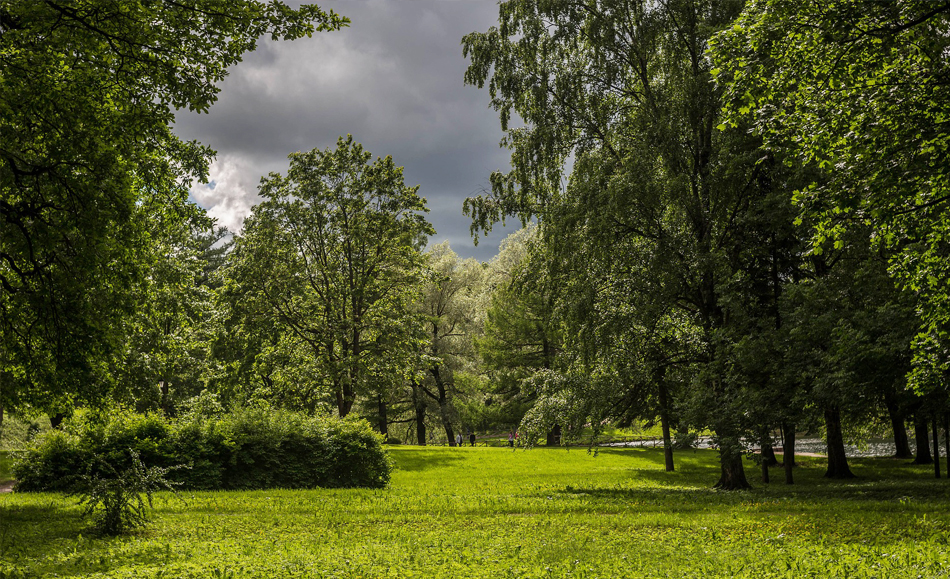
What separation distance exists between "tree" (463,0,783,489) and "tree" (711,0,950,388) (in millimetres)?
5267

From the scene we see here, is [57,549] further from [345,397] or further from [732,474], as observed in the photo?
[345,397]

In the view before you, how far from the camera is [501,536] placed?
32.7 feet

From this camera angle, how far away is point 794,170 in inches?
627

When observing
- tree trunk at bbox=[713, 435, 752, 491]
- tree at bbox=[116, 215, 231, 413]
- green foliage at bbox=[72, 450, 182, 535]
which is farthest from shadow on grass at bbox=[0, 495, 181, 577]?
tree trunk at bbox=[713, 435, 752, 491]

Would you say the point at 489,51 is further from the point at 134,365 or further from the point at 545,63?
the point at 134,365

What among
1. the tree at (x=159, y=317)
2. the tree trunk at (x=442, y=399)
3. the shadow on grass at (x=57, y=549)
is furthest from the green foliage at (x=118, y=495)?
the tree trunk at (x=442, y=399)

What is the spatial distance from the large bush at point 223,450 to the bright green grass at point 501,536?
1579 mm

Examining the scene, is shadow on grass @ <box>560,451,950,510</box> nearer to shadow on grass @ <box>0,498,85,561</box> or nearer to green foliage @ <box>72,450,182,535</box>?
green foliage @ <box>72,450,182,535</box>

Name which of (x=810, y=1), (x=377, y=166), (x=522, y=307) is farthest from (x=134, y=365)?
(x=522, y=307)

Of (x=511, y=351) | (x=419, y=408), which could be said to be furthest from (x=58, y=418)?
(x=511, y=351)

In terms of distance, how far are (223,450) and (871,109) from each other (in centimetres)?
1568

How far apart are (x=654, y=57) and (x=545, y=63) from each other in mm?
3212

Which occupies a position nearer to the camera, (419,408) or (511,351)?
(511,351)

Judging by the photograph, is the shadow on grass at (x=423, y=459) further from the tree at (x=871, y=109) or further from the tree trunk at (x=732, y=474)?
the tree at (x=871, y=109)
